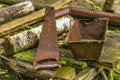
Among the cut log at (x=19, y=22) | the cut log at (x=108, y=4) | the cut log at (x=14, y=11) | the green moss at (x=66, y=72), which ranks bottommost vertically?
the green moss at (x=66, y=72)

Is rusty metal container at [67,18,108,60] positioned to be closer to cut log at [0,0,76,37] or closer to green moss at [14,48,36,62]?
green moss at [14,48,36,62]

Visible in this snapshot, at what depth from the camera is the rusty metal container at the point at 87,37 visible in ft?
15.2

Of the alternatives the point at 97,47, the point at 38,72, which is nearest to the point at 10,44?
the point at 38,72

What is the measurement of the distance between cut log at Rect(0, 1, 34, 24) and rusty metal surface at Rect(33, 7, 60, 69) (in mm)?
1160

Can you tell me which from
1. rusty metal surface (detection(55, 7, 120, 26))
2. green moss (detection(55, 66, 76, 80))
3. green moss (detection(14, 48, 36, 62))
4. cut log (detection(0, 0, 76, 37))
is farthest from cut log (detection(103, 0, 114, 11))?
green moss (detection(55, 66, 76, 80))

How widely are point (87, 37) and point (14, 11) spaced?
1659 millimetres

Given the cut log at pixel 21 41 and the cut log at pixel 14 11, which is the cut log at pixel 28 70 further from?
the cut log at pixel 14 11

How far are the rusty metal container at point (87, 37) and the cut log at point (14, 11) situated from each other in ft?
4.82

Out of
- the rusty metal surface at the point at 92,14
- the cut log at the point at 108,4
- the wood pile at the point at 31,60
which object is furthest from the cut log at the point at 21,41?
the cut log at the point at 108,4

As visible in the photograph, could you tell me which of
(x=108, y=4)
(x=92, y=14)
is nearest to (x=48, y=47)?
(x=92, y=14)

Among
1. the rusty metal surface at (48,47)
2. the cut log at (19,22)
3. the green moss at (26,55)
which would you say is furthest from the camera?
the cut log at (19,22)

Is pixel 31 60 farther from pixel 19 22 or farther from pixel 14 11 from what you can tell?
pixel 14 11

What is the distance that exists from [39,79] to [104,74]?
1185 millimetres

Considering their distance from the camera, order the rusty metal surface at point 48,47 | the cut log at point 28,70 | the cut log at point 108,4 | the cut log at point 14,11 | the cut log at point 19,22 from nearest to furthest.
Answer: the cut log at point 28,70
the rusty metal surface at point 48,47
the cut log at point 19,22
the cut log at point 14,11
the cut log at point 108,4
